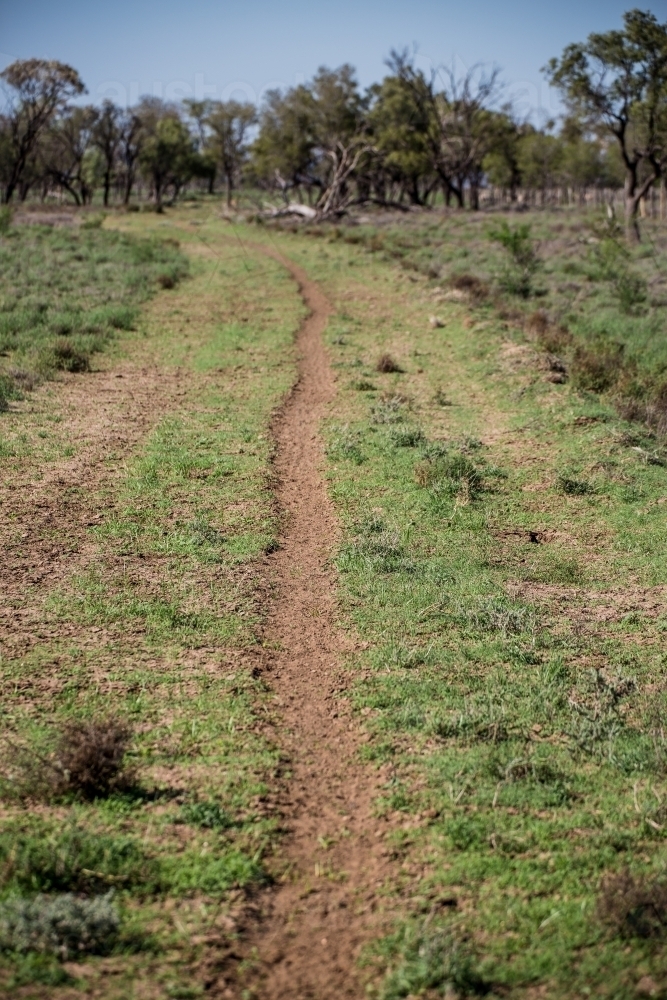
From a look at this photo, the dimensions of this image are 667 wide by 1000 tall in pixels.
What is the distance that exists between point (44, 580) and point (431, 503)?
161 inches

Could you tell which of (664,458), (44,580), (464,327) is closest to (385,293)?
(464,327)

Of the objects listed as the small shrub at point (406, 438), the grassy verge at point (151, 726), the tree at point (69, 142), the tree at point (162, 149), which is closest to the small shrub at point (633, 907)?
the grassy verge at point (151, 726)

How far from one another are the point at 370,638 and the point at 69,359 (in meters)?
9.76

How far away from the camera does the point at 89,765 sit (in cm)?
500

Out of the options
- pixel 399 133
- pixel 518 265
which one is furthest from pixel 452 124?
pixel 518 265

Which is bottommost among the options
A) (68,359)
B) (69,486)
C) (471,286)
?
(69,486)

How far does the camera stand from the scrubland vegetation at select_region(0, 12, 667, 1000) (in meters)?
4.14

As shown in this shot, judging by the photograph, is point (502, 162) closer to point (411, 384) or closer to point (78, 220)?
point (78, 220)

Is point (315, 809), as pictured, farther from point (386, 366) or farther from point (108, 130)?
point (108, 130)

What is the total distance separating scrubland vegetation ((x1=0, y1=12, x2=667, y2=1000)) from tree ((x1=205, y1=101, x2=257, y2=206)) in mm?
57977

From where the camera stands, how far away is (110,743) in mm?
5070

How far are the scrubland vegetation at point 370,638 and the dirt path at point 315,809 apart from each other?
10 centimetres

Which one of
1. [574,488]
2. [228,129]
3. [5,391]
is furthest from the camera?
[228,129]

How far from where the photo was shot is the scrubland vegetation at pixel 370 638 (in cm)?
414
